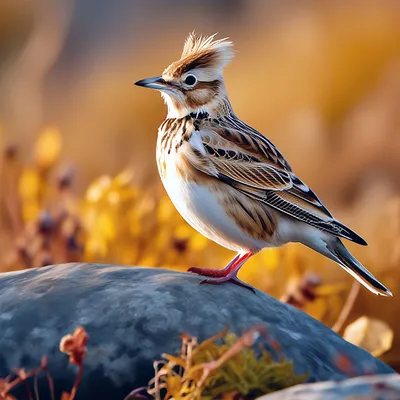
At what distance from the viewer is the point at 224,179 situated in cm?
461

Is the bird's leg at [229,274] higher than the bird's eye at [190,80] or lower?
lower

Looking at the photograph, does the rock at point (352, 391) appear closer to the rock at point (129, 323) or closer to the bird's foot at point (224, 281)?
the rock at point (129, 323)

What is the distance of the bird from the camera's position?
454cm

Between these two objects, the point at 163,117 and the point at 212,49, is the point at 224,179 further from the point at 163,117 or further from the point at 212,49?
the point at 163,117

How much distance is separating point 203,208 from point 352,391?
65.9 inches

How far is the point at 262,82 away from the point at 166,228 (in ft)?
18.3

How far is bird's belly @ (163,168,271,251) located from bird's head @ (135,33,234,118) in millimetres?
390

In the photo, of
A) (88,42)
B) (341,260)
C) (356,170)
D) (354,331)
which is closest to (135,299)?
(341,260)

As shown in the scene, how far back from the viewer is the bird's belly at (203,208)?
448 centimetres

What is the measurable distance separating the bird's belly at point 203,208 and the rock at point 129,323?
28 cm

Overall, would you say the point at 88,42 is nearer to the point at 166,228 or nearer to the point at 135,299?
the point at 166,228

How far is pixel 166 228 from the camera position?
242 inches

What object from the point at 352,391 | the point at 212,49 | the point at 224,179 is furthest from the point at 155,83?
the point at 352,391

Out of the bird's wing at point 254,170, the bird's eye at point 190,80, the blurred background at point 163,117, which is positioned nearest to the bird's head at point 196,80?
the bird's eye at point 190,80
